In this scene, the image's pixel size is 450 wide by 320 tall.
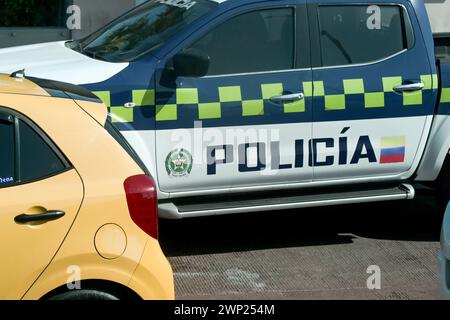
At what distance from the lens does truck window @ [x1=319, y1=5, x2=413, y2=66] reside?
20.6 ft

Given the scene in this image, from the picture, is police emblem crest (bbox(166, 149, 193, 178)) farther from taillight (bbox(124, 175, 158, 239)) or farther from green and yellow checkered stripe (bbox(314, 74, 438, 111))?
taillight (bbox(124, 175, 158, 239))

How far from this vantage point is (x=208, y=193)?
5.97 m

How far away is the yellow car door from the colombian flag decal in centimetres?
303

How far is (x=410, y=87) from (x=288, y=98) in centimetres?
91

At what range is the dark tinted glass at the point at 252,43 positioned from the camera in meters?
6.01

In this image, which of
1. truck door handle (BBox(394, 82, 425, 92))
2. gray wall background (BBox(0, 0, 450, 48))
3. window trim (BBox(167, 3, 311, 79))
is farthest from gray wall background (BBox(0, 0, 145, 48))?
truck door handle (BBox(394, 82, 425, 92))

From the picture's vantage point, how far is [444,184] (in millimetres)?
6539

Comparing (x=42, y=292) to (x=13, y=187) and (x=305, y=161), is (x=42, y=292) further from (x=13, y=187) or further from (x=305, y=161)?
(x=305, y=161)

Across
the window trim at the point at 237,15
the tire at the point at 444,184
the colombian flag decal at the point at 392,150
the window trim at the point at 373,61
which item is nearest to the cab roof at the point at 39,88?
the window trim at the point at 237,15

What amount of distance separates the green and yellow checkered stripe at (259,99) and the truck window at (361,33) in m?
0.22

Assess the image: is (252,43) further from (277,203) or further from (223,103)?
(277,203)

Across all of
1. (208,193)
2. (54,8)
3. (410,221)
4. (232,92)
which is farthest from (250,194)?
(54,8)

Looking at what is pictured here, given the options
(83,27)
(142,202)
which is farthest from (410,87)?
(83,27)
